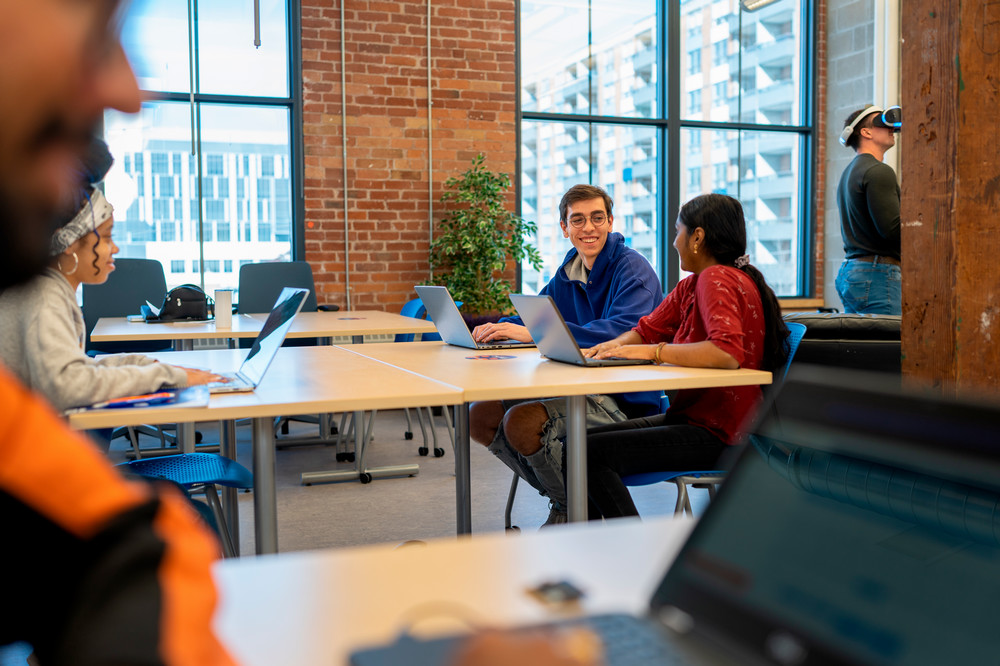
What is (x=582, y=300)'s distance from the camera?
10.4 ft

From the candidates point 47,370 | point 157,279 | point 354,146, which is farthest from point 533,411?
point 354,146

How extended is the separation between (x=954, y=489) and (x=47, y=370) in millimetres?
1582

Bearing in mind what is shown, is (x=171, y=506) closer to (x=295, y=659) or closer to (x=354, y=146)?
(x=295, y=659)

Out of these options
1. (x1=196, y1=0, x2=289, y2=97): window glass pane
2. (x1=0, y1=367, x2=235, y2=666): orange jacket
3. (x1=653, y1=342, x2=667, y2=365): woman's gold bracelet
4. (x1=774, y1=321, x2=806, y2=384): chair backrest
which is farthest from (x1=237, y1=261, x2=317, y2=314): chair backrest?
(x1=0, y1=367, x2=235, y2=666): orange jacket

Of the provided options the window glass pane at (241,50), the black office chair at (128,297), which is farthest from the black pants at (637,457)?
the window glass pane at (241,50)

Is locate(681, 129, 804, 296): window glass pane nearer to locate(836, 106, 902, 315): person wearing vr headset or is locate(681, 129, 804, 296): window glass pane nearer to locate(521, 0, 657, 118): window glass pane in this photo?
locate(521, 0, 657, 118): window glass pane

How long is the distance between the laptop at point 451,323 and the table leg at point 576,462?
2.53 feet

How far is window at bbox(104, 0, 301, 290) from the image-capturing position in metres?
5.93

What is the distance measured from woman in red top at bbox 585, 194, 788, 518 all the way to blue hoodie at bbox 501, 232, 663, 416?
15.9 inches

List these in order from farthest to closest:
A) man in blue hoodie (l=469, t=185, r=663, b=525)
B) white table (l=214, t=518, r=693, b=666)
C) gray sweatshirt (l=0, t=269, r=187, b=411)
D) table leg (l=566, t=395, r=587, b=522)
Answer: man in blue hoodie (l=469, t=185, r=663, b=525) → table leg (l=566, t=395, r=587, b=522) → gray sweatshirt (l=0, t=269, r=187, b=411) → white table (l=214, t=518, r=693, b=666)

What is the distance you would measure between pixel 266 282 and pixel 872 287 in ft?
11.9

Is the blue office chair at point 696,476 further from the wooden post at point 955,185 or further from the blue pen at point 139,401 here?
the blue pen at point 139,401

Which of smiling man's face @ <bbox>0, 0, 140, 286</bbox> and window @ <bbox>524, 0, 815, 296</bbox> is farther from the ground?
window @ <bbox>524, 0, 815, 296</bbox>

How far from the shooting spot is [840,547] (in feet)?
1.89
